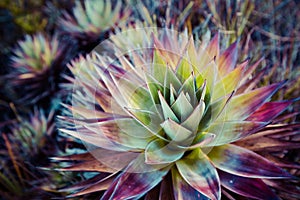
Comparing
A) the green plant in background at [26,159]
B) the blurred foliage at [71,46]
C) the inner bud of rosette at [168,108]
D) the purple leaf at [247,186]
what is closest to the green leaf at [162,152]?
the inner bud of rosette at [168,108]

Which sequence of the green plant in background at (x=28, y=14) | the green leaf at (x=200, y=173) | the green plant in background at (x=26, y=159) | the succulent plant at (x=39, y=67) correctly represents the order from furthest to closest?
1. the green plant in background at (x=28, y=14)
2. the succulent plant at (x=39, y=67)
3. the green plant in background at (x=26, y=159)
4. the green leaf at (x=200, y=173)

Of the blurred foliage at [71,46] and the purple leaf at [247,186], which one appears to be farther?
the blurred foliage at [71,46]

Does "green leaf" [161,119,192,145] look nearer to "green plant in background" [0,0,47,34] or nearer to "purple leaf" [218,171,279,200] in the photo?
"purple leaf" [218,171,279,200]

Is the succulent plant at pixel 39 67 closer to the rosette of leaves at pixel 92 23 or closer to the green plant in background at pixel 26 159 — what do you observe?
the rosette of leaves at pixel 92 23

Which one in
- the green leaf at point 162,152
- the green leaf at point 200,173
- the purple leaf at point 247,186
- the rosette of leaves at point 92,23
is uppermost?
the rosette of leaves at point 92,23

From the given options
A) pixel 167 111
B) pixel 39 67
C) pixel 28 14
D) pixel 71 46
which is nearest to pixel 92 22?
pixel 71 46
